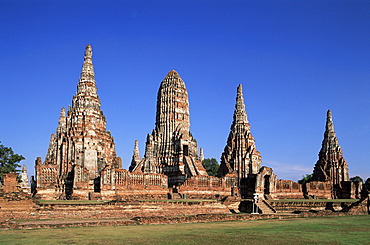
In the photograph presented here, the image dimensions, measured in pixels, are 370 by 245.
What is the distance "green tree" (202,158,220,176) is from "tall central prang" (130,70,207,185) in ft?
99.8

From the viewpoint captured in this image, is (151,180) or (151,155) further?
(151,155)

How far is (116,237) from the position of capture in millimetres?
17312

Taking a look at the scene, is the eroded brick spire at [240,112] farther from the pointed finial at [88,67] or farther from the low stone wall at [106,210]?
the low stone wall at [106,210]

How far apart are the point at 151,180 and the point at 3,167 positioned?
16015mm

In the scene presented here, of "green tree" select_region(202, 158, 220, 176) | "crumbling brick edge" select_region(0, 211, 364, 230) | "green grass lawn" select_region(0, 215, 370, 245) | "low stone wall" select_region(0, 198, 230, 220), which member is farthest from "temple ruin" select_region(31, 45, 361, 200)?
"green tree" select_region(202, 158, 220, 176)

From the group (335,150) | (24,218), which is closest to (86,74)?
(24,218)

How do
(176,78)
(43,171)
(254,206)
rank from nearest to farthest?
(254,206), (43,171), (176,78)

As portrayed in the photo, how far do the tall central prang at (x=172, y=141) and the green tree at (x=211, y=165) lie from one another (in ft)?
99.8

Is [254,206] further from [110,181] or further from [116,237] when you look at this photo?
[116,237]

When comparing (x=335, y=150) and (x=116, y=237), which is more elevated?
(x=335, y=150)

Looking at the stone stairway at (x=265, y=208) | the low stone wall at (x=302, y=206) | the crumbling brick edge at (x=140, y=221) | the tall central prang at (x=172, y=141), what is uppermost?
the tall central prang at (x=172, y=141)

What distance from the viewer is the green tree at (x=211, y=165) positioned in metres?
87.6

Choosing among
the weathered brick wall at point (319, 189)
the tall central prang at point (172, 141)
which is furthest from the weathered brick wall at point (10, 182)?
the weathered brick wall at point (319, 189)

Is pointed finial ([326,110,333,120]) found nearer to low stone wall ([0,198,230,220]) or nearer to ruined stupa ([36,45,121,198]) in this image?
ruined stupa ([36,45,121,198])
